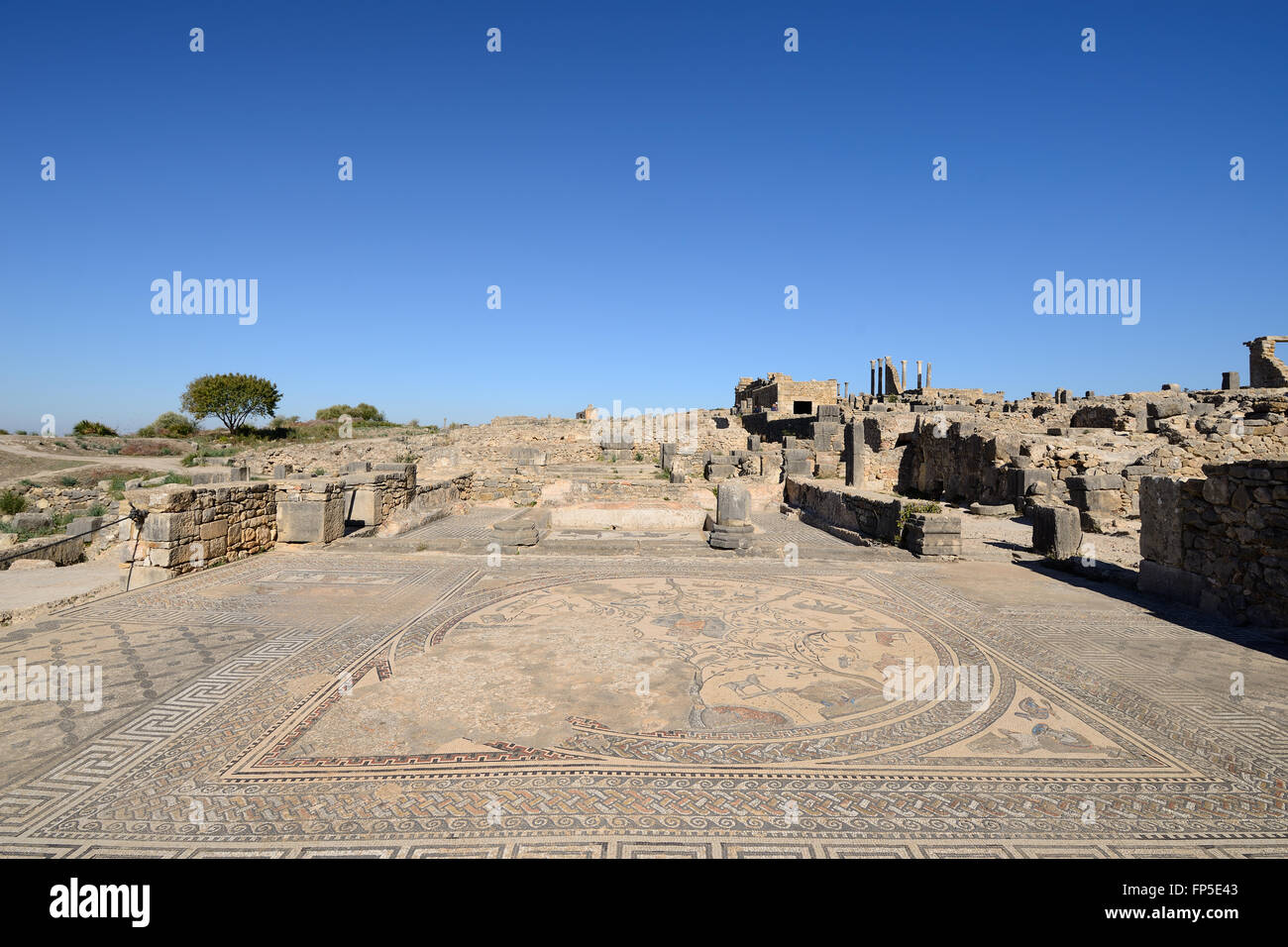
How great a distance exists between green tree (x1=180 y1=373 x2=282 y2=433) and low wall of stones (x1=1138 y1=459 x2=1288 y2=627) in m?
44.4

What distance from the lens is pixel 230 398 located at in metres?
37.3

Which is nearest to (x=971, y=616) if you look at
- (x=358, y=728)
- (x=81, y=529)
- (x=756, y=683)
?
(x=756, y=683)

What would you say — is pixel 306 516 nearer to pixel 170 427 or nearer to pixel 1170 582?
pixel 1170 582

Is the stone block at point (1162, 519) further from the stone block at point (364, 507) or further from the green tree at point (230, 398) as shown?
the green tree at point (230, 398)

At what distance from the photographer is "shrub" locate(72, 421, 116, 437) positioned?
34938 mm

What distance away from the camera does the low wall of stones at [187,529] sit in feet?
22.3

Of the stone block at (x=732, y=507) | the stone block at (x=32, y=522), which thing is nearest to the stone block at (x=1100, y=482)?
the stone block at (x=732, y=507)

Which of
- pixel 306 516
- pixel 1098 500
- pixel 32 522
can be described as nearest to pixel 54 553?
pixel 306 516

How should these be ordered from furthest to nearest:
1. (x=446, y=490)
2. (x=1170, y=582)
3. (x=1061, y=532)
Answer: (x=446, y=490), (x=1061, y=532), (x=1170, y=582)

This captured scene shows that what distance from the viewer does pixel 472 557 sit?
28.6 ft

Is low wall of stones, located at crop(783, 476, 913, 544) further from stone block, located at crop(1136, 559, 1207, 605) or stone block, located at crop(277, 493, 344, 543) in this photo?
stone block, located at crop(277, 493, 344, 543)

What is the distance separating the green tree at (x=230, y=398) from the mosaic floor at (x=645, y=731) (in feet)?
125

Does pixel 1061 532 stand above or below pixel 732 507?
below

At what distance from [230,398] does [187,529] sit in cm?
3692
